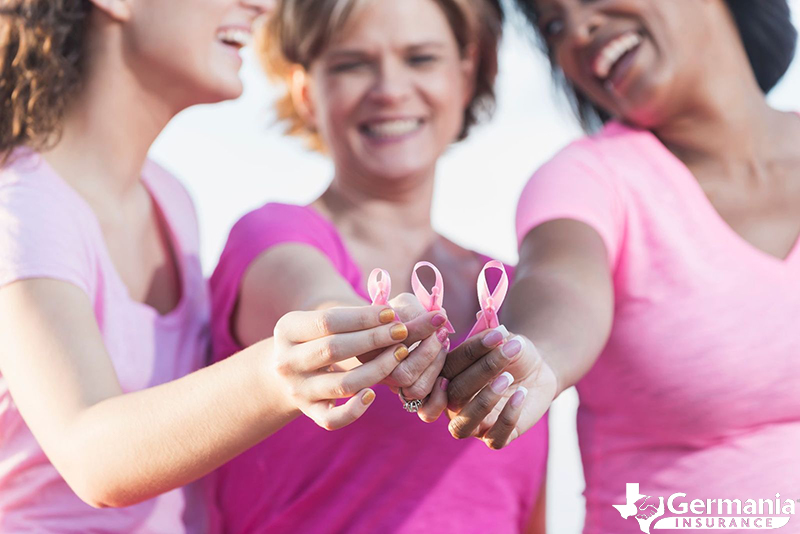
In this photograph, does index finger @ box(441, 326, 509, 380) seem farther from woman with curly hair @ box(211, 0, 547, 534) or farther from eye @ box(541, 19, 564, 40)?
eye @ box(541, 19, 564, 40)

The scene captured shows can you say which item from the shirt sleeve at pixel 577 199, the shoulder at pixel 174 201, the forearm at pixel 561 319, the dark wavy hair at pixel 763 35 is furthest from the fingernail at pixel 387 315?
the dark wavy hair at pixel 763 35

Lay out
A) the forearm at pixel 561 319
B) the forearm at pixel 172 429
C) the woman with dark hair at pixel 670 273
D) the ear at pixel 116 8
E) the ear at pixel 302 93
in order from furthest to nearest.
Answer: the ear at pixel 302 93 < the ear at pixel 116 8 < the woman with dark hair at pixel 670 273 < the forearm at pixel 561 319 < the forearm at pixel 172 429

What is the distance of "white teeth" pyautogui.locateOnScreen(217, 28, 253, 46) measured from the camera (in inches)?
61.2

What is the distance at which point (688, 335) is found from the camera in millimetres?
1338

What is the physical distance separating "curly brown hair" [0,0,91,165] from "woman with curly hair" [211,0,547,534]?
35 cm

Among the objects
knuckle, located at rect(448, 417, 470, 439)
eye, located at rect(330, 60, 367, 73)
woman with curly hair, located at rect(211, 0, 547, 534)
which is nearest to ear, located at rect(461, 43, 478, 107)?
woman with curly hair, located at rect(211, 0, 547, 534)

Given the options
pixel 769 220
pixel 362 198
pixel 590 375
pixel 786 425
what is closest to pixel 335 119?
pixel 362 198

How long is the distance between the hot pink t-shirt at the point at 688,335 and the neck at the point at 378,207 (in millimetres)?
369

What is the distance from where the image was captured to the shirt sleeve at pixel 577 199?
1317 mm

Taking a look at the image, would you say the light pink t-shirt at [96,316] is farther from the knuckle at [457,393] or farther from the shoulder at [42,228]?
the knuckle at [457,393]

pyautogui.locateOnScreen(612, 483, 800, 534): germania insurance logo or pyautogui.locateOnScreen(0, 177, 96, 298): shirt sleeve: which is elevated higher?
pyautogui.locateOnScreen(0, 177, 96, 298): shirt sleeve

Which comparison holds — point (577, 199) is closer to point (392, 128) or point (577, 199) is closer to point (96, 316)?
point (392, 128)

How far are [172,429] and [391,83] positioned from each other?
0.81 meters

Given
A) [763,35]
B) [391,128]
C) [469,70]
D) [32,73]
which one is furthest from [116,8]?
[763,35]
